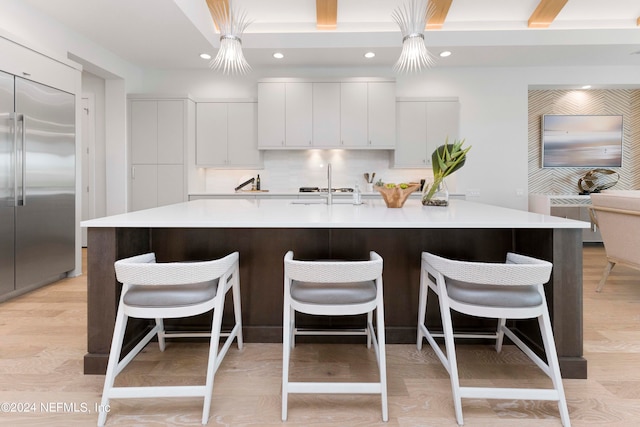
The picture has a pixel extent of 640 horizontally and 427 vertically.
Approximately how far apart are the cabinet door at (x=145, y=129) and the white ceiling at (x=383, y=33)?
2.15 ft

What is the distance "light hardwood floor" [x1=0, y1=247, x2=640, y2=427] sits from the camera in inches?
61.7

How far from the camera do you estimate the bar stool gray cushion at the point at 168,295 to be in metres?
1.55

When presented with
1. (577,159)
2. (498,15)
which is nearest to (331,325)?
(498,15)

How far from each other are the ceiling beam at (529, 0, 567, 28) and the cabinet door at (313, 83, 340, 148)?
247 cm

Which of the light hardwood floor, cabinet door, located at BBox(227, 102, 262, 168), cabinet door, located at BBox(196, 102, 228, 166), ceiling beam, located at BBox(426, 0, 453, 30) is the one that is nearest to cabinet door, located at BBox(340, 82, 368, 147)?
ceiling beam, located at BBox(426, 0, 453, 30)

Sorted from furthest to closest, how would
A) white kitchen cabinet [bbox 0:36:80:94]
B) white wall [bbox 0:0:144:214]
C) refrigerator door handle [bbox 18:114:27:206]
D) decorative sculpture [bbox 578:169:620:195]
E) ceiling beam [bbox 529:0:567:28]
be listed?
decorative sculpture [bbox 578:169:620:195], ceiling beam [bbox 529:0:567:28], white wall [bbox 0:0:144:214], refrigerator door handle [bbox 18:114:27:206], white kitchen cabinet [bbox 0:36:80:94]

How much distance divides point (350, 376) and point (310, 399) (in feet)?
0.94

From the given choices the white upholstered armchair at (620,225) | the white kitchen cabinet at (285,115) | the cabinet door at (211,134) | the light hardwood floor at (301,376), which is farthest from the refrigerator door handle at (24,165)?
the white upholstered armchair at (620,225)

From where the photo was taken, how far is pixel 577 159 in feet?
19.3

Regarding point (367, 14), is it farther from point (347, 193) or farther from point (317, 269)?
point (317, 269)

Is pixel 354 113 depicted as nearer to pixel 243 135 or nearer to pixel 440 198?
pixel 243 135

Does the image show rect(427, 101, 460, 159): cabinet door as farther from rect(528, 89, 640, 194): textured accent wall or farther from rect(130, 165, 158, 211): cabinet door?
rect(130, 165, 158, 211): cabinet door

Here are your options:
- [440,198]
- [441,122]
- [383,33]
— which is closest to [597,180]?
[441,122]

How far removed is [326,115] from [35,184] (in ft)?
11.1
